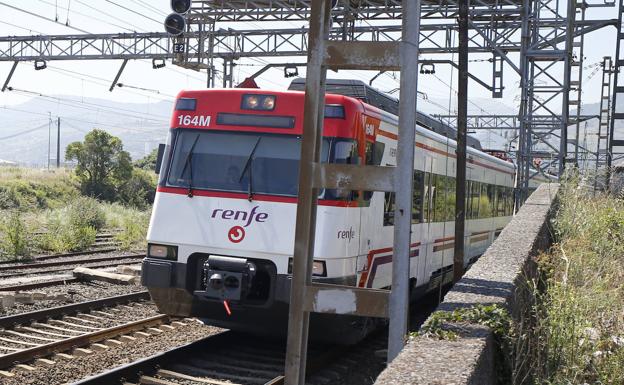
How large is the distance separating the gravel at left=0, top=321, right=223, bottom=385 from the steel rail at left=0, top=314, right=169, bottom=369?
213 mm

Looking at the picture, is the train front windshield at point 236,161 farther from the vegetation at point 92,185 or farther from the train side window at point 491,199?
the vegetation at point 92,185

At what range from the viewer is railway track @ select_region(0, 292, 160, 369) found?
978 cm

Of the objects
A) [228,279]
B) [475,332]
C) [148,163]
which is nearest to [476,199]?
[228,279]

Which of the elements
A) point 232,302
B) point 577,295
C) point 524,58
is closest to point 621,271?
point 577,295

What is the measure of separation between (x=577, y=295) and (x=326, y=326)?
152 inches

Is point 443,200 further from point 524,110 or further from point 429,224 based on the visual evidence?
point 524,110

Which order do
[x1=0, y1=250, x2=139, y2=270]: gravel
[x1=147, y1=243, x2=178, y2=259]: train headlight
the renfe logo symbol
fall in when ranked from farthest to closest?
[x1=0, y1=250, x2=139, y2=270]: gravel, [x1=147, y1=243, x2=178, y2=259]: train headlight, the renfe logo symbol

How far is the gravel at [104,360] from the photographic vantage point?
884 centimetres

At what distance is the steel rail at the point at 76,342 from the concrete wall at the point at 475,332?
4.93 m

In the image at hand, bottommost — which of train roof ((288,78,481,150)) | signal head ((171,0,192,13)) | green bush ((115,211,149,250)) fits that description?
green bush ((115,211,149,250))

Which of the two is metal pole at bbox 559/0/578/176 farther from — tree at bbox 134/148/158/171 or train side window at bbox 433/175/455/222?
tree at bbox 134/148/158/171

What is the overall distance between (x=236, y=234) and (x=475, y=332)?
466 cm

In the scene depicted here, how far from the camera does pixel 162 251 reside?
32.7 ft

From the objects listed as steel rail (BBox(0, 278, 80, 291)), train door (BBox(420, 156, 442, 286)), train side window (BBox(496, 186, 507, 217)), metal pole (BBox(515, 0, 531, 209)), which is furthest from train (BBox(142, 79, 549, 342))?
metal pole (BBox(515, 0, 531, 209))
